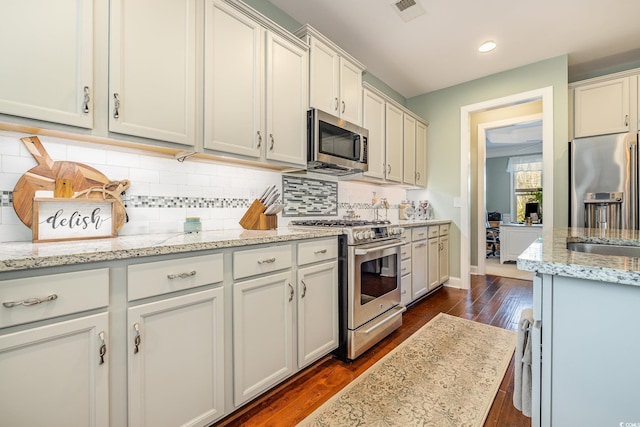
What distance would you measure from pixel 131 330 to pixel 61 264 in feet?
1.12

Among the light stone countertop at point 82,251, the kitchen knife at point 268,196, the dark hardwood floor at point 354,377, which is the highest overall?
the kitchen knife at point 268,196

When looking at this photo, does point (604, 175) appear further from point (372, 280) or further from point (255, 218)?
point (255, 218)

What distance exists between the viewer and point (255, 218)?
2051 mm

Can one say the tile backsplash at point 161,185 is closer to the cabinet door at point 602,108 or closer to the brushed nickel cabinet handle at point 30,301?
the brushed nickel cabinet handle at point 30,301

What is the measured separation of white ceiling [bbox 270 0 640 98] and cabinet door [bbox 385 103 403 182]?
0.58 metres

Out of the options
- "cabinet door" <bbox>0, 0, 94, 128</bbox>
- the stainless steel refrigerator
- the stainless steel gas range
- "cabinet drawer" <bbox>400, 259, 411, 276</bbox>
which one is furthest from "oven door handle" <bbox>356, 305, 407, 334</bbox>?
the stainless steel refrigerator

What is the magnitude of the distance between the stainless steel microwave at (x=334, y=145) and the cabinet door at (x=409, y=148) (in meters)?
1.06

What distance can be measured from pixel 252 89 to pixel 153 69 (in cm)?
59

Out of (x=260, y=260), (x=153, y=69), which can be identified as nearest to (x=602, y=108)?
(x=260, y=260)

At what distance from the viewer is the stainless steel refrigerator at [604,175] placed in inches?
105

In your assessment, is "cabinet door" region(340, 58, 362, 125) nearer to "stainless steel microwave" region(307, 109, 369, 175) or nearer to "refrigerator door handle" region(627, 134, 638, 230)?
"stainless steel microwave" region(307, 109, 369, 175)

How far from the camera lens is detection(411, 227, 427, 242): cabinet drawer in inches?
119

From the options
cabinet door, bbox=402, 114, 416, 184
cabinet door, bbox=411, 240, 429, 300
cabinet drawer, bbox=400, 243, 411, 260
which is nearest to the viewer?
cabinet drawer, bbox=400, 243, 411, 260

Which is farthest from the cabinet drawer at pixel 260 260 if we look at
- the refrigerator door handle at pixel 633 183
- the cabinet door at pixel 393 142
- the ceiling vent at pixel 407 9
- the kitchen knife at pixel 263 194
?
the refrigerator door handle at pixel 633 183
